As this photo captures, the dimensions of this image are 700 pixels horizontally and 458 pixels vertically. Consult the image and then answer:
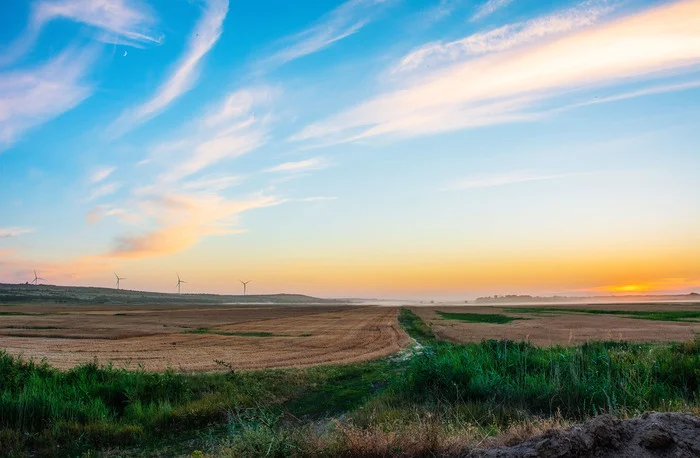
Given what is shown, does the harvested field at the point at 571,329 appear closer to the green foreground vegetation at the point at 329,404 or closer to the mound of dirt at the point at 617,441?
the green foreground vegetation at the point at 329,404

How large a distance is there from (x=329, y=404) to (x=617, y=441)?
34.2ft

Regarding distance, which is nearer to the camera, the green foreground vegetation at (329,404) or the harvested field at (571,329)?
the green foreground vegetation at (329,404)

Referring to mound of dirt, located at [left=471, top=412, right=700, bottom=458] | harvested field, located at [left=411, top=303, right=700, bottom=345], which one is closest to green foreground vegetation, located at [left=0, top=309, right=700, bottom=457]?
mound of dirt, located at [left=471, top=412, right=700, bottom=458]

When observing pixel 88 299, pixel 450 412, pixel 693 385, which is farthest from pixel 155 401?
pixel 88 299

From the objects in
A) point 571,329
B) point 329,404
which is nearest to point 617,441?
point 329,404

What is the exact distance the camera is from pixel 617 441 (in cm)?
629

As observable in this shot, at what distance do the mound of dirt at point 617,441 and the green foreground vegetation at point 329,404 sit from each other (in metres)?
1.07

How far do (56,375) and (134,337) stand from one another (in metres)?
25.8

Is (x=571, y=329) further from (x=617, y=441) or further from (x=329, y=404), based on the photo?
(x=617, y=441)

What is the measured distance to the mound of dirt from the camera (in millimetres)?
6113

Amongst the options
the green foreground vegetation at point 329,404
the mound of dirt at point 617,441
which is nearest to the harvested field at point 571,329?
the green foreground vegetation at point 329,404

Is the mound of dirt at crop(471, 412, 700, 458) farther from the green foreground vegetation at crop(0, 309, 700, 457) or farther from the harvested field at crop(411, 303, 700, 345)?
the harvested field at crop(411, 303, 700, 345)

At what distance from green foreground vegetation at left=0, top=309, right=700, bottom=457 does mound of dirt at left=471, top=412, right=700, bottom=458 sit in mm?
1071

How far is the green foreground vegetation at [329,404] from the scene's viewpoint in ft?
25.5
